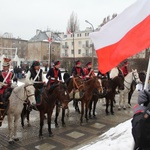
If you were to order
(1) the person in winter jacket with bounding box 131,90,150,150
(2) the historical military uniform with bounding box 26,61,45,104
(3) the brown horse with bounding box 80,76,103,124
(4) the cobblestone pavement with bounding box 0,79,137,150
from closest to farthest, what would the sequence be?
(1) the person in winter jacket with bounding box 131,90,150,150 → (4) the cobblestone pavement with bounding box 0,79,137,150 → (2) the historical military uniform with bounding box 26,61,45,104 → (3) the brown horse with bounding box 80,76,103,124

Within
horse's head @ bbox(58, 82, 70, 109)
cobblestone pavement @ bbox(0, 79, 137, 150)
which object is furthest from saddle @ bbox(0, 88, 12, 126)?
horse's head @ bbox(58, 82, 70, 109)

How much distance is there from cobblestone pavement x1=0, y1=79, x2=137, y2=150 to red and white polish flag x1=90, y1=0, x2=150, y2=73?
148 inches

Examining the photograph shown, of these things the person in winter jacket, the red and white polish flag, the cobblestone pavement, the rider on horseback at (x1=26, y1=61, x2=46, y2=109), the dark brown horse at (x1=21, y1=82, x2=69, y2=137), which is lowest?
the cobblestone pavement

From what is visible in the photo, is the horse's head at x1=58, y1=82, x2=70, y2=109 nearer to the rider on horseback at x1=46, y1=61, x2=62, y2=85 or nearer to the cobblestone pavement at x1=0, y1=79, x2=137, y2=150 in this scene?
the cobblestone pavement at x1=0, y1=79, x2=137, y2=150

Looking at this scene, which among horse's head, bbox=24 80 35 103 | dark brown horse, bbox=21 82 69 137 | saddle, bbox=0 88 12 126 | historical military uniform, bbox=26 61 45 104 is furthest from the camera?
historical military uniform, bbox=26 61 45 104

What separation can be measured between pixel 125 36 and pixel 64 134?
5104 mm

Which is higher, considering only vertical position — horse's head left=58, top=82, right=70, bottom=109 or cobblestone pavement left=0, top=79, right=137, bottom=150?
horse's head left=58, top=82, right=70, bottom=109

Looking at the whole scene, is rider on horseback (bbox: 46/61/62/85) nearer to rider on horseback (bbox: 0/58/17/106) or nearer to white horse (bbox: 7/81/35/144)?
white horse (bbox: 7/81/35/144)

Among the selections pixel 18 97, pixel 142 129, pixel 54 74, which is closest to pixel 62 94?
pixel 18 97

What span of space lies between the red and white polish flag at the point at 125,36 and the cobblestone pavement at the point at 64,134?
148 inches

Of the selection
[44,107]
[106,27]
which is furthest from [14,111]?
[106,27]

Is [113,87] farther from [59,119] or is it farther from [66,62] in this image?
[66,62]

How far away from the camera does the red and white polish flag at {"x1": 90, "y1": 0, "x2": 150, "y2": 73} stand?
3547mm

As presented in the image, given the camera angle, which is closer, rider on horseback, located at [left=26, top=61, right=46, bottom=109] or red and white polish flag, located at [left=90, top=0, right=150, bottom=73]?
red and white polish flag, located at [left=90, top=0, right=150, bottom=73]
